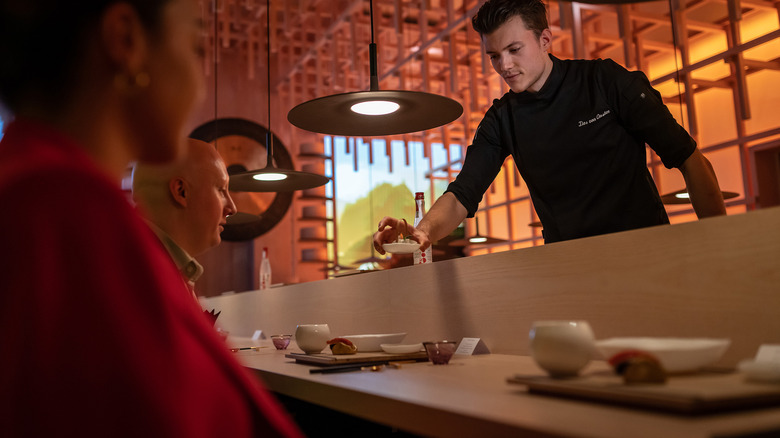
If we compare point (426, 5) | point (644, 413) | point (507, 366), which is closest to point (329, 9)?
point (426, 5)

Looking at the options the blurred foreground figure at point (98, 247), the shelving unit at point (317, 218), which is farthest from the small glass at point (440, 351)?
the shelving unit at point (317, 218)

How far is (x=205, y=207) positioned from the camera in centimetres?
180

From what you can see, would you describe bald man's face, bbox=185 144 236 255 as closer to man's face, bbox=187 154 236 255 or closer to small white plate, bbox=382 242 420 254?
man's face, bbox=187 154 236 255

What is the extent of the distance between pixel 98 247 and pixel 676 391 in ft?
2.16

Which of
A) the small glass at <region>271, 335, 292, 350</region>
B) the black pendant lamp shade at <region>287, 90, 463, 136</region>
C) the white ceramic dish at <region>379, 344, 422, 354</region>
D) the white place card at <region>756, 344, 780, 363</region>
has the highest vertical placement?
the black pendant lamp shade at <region>287, 90, 463, 136</region>

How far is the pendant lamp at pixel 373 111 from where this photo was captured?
6.38 ft

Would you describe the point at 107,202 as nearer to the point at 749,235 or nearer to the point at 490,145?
the point at 749,235

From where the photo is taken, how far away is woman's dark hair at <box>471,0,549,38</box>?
2.12 metres

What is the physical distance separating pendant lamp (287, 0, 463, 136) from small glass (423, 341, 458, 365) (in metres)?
0.80

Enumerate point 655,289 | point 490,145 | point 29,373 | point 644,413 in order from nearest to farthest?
point 29,373 < point 644,413 < point 655,289 < point 490,145

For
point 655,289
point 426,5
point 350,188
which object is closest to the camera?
point 655,289

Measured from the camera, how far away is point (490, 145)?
2387mm

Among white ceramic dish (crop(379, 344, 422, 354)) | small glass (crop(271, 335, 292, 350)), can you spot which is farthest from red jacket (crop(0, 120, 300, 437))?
small glass (crop(271, 335, 292, 350))

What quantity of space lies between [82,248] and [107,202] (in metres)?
0.05
